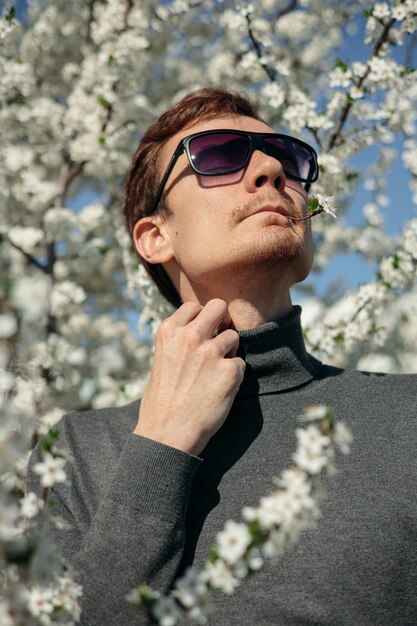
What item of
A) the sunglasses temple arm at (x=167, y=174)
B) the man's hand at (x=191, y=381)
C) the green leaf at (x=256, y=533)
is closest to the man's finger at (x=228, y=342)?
the man's hand at (x=191, y=381)

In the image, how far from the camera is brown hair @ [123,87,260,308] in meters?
2.74

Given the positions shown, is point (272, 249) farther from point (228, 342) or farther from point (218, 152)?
point (218, 152)

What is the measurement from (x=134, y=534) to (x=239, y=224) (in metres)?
1.24

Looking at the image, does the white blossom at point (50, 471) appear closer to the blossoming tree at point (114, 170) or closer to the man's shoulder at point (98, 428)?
the blossoming tree at point (114, 170)

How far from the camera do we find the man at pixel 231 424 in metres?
1.59

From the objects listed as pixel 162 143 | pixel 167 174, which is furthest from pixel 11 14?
pixel 167 174

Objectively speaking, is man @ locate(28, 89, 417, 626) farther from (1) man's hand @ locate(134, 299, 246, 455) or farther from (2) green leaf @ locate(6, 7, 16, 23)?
(2) green leaf @ locate(6, 7, 16, 23)

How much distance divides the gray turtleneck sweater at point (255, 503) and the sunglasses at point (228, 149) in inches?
34.6

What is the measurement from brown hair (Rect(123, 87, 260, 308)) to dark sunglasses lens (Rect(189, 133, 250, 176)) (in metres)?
0.30

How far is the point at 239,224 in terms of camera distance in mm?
2238

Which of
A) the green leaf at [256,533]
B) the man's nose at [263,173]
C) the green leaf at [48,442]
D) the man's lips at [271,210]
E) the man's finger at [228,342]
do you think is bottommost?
the man's finger at [228,342]

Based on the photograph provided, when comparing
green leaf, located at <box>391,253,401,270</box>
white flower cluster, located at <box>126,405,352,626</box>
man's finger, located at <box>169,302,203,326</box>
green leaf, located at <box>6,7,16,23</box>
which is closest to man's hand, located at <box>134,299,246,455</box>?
man's finger, located at <box>169,302,203,326</box>

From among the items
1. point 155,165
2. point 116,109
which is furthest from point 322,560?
point 116,109

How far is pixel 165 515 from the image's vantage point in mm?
1601
